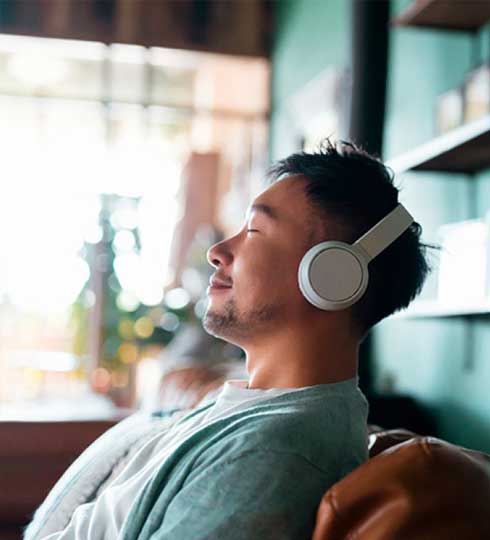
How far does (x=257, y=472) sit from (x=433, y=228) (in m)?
2.22

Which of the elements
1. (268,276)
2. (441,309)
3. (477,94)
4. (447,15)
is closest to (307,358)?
(268,276)

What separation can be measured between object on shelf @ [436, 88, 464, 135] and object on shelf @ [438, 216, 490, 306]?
0.52 metres

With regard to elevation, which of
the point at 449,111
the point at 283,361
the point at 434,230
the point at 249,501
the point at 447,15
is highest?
the point at 447,15

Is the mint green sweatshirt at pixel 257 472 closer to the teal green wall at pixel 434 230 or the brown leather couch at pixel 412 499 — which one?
the brown leather couch at pixel 412 499

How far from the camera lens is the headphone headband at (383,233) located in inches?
49.0

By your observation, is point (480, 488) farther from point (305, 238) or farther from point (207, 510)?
point (305, 238)

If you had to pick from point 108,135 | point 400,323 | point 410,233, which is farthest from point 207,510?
point 108,135

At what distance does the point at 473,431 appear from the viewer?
267 cm

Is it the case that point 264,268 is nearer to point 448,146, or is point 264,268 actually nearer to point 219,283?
point 219,283

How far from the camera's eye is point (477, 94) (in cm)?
270

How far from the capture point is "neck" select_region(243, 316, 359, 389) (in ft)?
4.16

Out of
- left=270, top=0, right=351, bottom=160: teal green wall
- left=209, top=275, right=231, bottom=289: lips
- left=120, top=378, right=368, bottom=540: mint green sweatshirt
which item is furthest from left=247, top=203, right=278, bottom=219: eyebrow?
left=270, top=0, right=351, bottom=160: teal green wall

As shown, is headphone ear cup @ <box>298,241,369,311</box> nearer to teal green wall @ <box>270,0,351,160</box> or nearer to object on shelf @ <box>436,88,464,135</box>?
object on shelf @ <box>436,88,464,135</box>

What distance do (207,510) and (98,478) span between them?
0.44m
